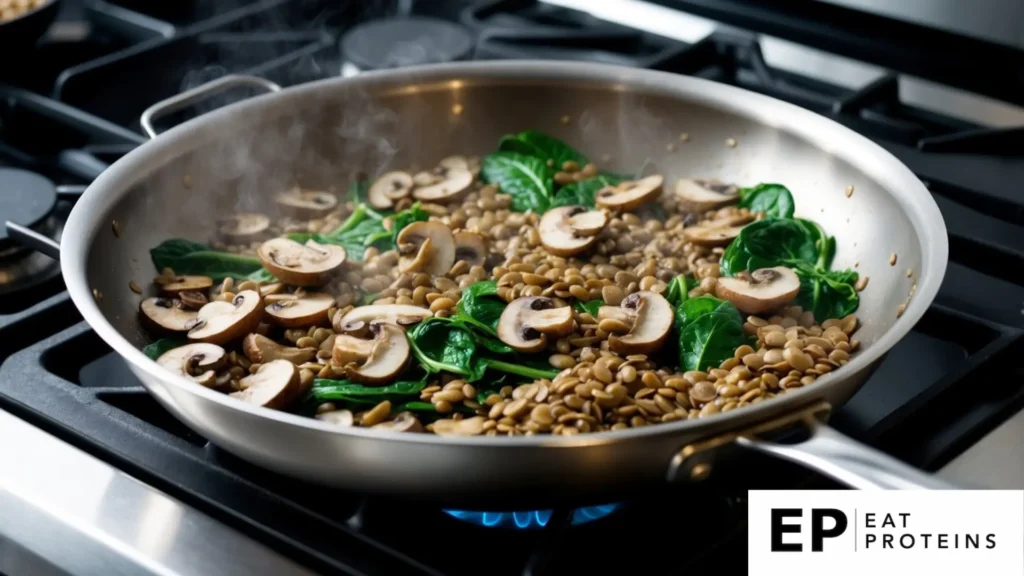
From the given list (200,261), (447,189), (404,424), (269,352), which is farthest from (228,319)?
(447,189)

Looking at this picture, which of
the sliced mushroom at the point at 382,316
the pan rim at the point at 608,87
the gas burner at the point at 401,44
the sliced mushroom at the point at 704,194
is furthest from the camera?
the gas burner at the point at 401,44

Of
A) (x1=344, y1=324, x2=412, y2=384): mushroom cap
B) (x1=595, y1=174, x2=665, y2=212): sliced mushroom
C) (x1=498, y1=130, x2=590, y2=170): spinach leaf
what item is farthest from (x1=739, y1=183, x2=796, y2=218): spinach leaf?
(x1=344, y1=324, x2=412, y2=384): mushroom cap

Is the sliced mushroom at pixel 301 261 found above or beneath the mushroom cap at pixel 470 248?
above

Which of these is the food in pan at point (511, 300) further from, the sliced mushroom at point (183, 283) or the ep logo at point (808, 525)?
the ep logo at point (808, 525)

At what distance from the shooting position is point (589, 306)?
1.21 metres

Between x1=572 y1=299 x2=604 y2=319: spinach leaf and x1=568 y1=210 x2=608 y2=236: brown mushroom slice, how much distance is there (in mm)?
126

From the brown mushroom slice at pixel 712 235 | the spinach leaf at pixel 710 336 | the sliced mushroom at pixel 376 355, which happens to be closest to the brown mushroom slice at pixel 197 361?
the sliced mushroom at pixel 376 355

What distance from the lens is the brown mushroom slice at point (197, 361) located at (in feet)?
3.48

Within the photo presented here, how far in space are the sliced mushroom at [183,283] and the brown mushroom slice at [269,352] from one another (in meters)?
0.13

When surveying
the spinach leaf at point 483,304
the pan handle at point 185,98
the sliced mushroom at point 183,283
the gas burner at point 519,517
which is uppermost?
the pan handle at point 185,98

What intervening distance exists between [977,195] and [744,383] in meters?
0.49

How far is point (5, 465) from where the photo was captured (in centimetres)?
98

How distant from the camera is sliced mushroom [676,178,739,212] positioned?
1.38m

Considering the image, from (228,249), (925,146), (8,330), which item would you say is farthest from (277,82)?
(925,146)
